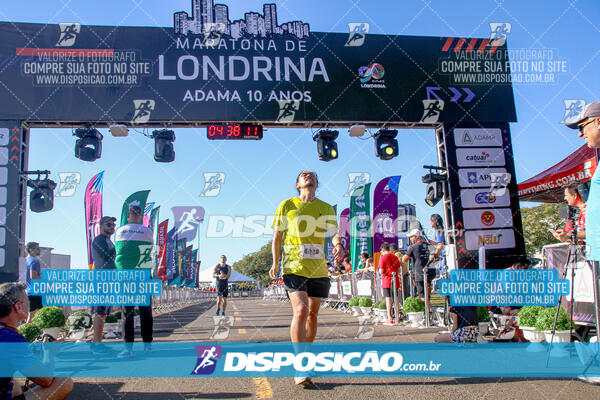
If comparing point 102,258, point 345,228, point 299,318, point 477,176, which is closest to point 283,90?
point 477,176

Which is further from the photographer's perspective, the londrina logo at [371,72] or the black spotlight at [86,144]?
the londrina logo at [371,72]

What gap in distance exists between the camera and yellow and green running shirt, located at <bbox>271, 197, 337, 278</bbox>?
4.70m

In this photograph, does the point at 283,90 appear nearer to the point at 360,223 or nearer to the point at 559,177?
the point at 360,223

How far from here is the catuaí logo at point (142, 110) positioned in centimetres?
1205

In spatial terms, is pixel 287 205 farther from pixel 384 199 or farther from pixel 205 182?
pixel 384 199

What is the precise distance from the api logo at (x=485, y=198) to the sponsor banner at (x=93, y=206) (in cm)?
986

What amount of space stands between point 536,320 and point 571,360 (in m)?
0.95

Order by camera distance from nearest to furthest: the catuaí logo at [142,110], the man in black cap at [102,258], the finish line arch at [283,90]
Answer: the man in black cap at [102,258] < the finish line arch at [283,90] < the catuaí logo at [142,110]

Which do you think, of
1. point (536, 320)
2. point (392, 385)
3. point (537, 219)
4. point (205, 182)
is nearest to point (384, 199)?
point (205, 182)

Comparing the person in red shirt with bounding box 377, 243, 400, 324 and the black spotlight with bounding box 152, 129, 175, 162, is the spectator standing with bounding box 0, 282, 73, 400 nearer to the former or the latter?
the person in red shirt with bounding box 377, 243, 400, 324

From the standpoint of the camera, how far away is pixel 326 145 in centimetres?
1296

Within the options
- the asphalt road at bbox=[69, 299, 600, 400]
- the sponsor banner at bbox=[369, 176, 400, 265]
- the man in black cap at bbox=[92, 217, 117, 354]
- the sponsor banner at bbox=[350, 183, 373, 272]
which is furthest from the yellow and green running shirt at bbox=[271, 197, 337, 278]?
the sponsor banner at bbox=[350, 183, 373, 272]
